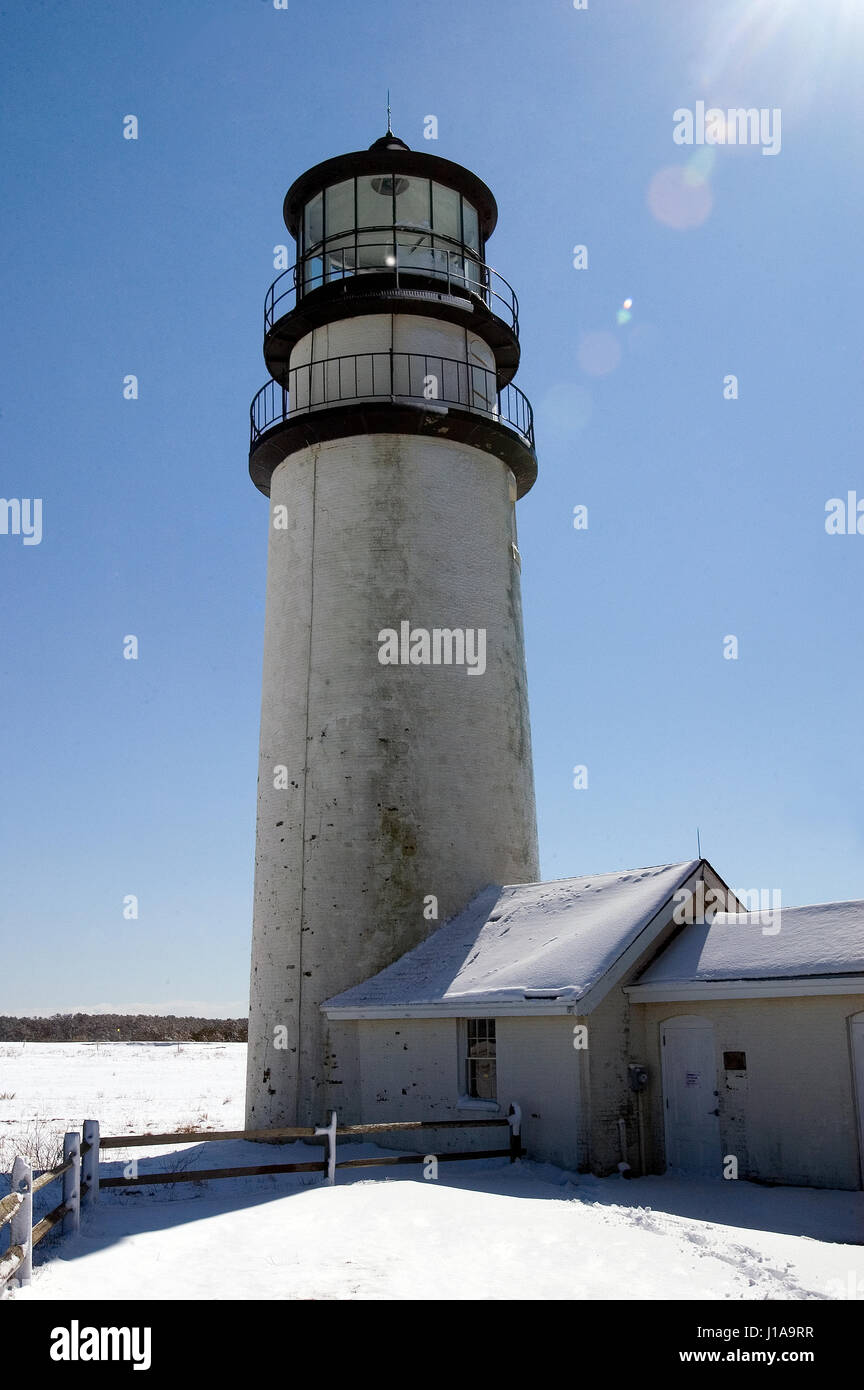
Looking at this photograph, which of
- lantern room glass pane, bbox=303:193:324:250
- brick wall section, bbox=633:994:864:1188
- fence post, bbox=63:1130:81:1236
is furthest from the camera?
lantern room glass pane, bbox=303:193:324:250

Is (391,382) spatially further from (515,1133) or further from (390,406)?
(515,1133)

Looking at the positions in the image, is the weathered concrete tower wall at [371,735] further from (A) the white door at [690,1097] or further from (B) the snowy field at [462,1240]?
(A) the white door at [690,1097]

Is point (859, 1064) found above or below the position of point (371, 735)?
below

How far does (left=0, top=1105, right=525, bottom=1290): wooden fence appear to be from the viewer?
755cm

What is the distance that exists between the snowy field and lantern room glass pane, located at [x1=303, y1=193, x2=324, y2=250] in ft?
55.8

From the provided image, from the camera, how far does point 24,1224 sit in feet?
24.9

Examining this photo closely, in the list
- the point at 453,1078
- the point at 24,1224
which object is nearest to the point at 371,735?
the point at 453,1078

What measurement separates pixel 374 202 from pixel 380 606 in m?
8.18

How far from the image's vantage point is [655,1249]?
9250mm

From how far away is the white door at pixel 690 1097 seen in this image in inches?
550

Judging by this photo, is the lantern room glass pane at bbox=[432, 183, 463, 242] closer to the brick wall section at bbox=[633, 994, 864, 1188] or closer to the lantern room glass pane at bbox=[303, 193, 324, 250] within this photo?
the lantern room glass pane at bbox=[303, 193, 324, 250]

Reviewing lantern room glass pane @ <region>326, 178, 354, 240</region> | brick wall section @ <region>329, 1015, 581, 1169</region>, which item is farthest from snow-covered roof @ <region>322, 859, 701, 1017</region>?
lantern room glass pane @ <region>326, 178, 354, 240</region>
